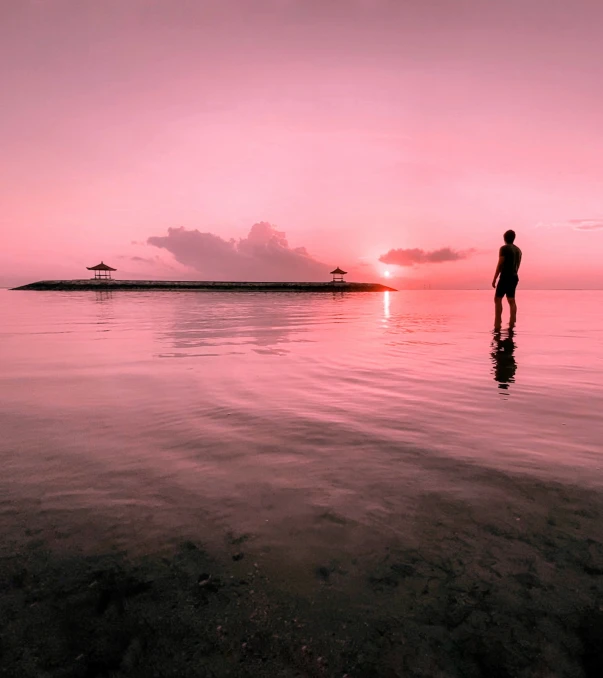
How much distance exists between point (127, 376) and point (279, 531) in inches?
163

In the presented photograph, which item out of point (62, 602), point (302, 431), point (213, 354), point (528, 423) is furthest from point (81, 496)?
point (213, 354)

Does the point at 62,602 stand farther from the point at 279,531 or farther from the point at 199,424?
the point at 199,424

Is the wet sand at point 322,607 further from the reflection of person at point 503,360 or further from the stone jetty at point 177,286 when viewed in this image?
the stone jetty at point 177,286

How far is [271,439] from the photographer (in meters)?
3.18

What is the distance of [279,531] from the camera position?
6.32ft

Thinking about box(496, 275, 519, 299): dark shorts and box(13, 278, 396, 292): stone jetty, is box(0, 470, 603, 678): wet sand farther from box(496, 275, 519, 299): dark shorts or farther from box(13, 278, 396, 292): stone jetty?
box(13, 278, 396, 292): stone jetty

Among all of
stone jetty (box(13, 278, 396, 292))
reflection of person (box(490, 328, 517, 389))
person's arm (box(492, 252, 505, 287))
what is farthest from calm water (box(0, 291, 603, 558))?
stone jetty (box(13, 278, 396, 292))

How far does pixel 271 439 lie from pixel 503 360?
506 cm

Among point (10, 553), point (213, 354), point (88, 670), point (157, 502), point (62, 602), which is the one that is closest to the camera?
point (88, 670)

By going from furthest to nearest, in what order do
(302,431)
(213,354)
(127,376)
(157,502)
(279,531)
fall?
(213,354) → (127,376) → (302,431) → (157,502) → (279,531)

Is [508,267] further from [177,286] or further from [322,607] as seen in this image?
[177,286]

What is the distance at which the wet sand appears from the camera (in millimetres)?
1264

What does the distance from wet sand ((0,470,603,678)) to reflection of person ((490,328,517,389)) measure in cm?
364

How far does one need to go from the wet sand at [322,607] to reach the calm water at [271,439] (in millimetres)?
172
